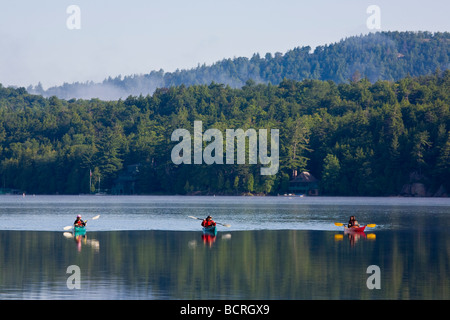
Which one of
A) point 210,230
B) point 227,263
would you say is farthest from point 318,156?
point 227,263

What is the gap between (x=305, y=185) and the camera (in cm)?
16375

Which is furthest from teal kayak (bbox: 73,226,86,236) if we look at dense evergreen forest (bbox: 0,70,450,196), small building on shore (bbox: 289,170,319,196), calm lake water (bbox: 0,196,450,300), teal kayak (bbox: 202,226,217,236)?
small building on shore (bbox: 289,170,319,196)

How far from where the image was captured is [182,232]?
5338 centimetres

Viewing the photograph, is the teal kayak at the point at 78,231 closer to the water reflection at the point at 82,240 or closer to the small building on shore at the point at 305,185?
the water reflection at the point at 82,240

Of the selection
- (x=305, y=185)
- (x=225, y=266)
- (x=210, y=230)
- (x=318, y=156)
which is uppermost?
(x=318, y=156)

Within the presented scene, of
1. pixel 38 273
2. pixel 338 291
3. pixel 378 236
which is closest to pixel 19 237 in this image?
pixel 38 273

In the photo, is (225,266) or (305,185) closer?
(225,266)

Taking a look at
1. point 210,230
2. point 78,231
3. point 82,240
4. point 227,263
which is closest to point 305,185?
point 210,230

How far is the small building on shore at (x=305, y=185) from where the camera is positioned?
536 feet

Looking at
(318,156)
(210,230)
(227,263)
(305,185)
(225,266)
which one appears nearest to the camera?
(225,266)

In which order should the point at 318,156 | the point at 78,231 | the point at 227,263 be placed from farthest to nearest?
the point at 318,156 → the point at 78,231 → the point at 227,263

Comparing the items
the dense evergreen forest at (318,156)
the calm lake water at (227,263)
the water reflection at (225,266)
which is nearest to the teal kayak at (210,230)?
the calm lake water at (227,263)

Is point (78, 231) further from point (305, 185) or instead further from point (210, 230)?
point (305, 185)

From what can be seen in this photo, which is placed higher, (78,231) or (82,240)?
(78,231)
